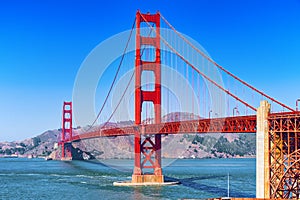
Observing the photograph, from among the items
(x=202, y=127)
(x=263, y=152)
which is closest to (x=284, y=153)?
(x=263, y=152)

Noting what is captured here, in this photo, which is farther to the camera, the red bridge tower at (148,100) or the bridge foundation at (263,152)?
the red bridge tower at (148,100)

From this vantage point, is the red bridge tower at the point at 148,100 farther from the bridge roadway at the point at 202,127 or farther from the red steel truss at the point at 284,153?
the red steel truss at the point at 284,153

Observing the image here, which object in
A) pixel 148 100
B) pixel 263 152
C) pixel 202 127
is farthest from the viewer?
pixel 148 100

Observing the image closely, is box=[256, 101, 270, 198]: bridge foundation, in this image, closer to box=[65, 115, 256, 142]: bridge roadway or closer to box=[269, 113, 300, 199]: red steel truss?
box=[269, 113, 300, 199]: red steel truss

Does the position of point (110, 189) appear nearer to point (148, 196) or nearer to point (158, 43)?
point (148, 196)

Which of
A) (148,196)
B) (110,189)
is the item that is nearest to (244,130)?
(148,196)

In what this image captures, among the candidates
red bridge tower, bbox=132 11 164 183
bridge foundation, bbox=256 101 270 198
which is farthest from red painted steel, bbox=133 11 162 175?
bridge foundation, bbox=256 101 270 198

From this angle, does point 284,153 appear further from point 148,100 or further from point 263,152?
point 148,100

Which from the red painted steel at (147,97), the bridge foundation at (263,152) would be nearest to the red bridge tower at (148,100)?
the red painted steel at (147,97)
